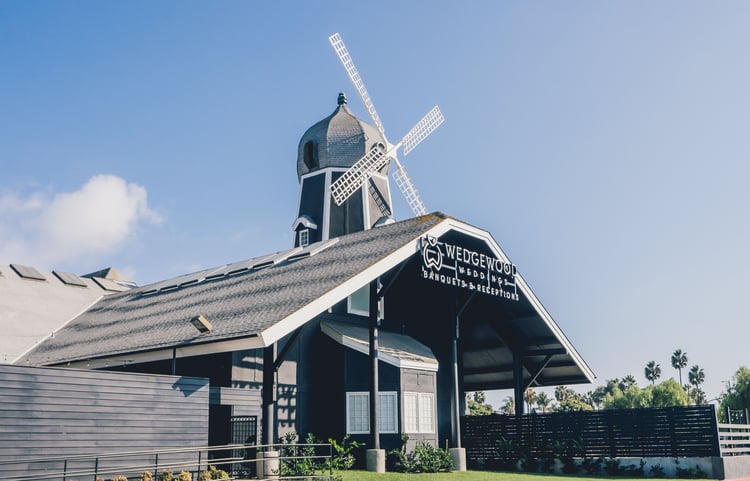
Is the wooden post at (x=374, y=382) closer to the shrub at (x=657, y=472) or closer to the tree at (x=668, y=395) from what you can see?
the shrub at (x=657, y=472)

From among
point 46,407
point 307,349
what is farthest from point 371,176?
point 46,407

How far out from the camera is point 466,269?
25969 millimetres

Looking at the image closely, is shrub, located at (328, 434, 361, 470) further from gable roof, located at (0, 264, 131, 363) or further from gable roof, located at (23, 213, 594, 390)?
gable roof, located at (0, 264, 131, 363)

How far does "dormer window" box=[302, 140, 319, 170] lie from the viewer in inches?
1578

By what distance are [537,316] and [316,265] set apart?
10.5 metres

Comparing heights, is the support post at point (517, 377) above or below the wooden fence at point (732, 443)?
above

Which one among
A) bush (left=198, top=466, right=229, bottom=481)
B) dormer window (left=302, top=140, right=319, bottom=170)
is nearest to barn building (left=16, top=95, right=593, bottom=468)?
bush (left=198, top=466, right=229, bottom=481)

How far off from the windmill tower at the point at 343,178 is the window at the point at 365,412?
549 inches

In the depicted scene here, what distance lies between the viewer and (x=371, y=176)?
3931 cm

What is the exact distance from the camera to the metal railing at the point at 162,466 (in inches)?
621

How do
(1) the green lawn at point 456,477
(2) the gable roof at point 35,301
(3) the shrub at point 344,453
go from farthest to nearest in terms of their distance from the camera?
(2) the gable roof at point 35,301 < (3) the shrub at point 344,453 < (1) the green lawn at point 456,477

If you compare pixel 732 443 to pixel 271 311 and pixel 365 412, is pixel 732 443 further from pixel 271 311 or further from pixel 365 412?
pixel 271 311

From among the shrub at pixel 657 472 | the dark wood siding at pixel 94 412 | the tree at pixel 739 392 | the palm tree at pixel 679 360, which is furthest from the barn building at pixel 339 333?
the palm tree at pixel 679 360

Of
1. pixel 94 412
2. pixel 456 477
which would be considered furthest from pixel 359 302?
pixel 94 412
